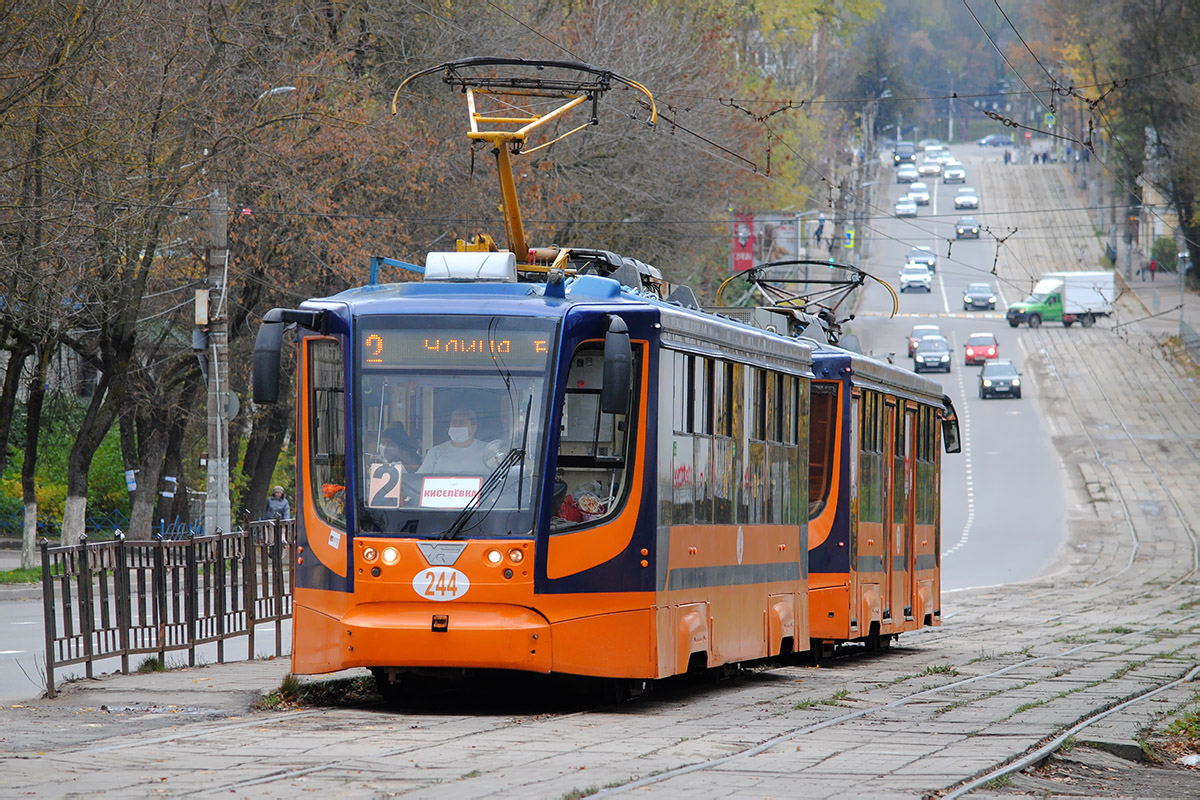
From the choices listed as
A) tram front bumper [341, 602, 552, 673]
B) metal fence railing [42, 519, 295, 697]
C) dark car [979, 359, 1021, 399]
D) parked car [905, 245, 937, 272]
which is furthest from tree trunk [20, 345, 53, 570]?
parked car [905, 245, 937, 272]

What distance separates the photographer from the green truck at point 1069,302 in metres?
81.6

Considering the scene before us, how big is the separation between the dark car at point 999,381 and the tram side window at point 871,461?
4568cm

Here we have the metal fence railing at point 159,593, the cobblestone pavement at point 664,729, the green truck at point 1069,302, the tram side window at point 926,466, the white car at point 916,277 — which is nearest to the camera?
the cobblestone pavement at point 664,729

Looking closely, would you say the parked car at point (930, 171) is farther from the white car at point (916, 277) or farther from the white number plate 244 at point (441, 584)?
the white number plate 244 at point (441, 584)

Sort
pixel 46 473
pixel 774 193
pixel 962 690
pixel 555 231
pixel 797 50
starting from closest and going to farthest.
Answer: pixel 962 690 < pixel 555 231 < pixel 46 473 < pixel 774 193 < pixel 797 50

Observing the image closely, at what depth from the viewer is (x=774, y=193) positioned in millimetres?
60469

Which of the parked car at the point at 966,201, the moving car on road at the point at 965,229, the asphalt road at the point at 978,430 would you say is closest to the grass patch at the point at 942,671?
the asphalt road at the point at 978,430

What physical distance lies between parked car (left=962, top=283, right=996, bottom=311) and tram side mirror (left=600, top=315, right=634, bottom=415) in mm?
80006

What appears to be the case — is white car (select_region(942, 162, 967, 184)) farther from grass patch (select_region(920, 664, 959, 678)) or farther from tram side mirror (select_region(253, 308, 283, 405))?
tram side mirror (select_region(253, 308, 283, 405))

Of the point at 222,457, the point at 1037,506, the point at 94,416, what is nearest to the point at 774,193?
the point at 1037,506

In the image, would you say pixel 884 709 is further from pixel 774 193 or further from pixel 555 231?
pixel 774 193

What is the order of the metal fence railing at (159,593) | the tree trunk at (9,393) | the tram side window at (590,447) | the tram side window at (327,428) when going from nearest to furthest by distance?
the tram side window at (590,447) → the tram side window at (327,428) → the metal fence railing at (159,593) → the tree trunk at (9,393)

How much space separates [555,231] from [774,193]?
23.4m

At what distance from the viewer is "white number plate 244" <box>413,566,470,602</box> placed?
10.9 meters
